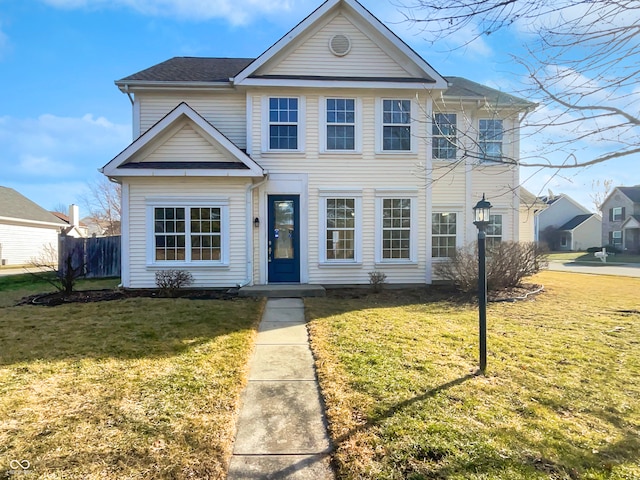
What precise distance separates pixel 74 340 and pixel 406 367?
17.1 feet

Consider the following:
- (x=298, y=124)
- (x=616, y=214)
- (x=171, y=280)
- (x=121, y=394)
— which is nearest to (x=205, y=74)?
(x=298, y=124)

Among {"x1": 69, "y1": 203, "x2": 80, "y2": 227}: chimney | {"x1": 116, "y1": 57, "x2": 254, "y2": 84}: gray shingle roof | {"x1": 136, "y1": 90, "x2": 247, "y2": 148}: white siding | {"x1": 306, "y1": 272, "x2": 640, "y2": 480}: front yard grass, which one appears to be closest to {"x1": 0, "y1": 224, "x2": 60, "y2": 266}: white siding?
{"x1": 69, "y1": 203, "x2": 80, "y2": 227}: chimney

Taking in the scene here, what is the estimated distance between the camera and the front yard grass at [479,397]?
2746 mm

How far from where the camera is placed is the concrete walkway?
269cm

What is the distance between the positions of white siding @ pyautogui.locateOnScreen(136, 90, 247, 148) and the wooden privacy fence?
561cm

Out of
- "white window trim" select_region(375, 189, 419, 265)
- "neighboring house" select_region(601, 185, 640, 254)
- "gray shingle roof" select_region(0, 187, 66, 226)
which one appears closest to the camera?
"white window trim" select_region(375, 189, 419, 265)

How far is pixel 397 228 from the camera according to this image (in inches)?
437

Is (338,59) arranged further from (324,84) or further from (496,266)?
(496,266)

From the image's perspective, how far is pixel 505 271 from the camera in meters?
9.91

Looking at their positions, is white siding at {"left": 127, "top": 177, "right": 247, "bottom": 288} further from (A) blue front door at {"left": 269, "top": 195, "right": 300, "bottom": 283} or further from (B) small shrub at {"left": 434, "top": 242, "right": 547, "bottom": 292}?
(B) small shrub at {"left": 434, "top": 242, "right": 547, "bottom": 292}

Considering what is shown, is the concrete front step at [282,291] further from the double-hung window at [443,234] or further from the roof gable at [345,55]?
the roof gable at [345,55]

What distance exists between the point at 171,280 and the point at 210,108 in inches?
223

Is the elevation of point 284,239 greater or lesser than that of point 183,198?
lesser

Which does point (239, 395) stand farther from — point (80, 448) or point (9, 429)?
point (9, 429)
